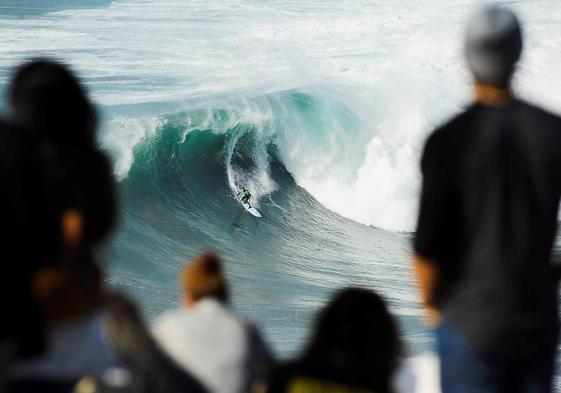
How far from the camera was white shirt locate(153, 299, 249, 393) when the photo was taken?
274 cm

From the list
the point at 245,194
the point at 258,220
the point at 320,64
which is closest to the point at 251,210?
the point at 258,220

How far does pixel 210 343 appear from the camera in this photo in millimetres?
2758

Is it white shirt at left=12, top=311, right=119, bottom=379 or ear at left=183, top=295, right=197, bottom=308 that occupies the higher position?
white shirt at left=12, top=311, right=119, bottom=379

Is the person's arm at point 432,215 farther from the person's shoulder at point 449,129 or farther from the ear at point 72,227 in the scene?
the ear at point 72,227

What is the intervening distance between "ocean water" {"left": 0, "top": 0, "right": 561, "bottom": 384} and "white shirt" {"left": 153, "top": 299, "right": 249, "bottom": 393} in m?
6.49

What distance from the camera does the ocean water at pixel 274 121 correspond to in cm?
1416

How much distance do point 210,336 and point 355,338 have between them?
0.46 meters

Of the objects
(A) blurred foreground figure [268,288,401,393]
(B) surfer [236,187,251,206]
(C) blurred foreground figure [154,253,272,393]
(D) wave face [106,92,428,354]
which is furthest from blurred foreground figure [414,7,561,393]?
(B) surfer [236,187,251,206]

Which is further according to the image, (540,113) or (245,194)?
(245,194)

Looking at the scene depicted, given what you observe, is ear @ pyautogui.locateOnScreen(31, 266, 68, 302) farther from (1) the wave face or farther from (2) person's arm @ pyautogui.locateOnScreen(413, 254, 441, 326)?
(1) the wave face

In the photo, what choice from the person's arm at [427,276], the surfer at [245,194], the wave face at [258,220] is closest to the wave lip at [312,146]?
the wave face at [258,220]

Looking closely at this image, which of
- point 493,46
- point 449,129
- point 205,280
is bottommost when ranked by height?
point 205,280

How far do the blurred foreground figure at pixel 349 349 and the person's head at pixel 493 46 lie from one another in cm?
56

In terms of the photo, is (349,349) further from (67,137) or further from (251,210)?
(251,210)
